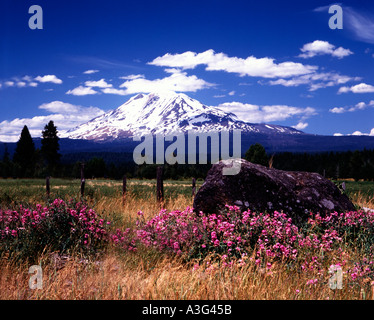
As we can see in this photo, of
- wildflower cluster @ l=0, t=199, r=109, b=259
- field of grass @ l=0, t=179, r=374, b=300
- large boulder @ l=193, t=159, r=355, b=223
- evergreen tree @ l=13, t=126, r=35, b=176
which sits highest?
evergreen tree @ l=13, t=126, r=35, b=176

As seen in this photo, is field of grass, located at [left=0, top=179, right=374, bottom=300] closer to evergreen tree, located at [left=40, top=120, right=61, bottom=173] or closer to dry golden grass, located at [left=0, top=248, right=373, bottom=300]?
dry golden grass, located at [left=0, top=248, right=373, bottom=300]

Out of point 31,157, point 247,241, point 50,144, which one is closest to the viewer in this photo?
point 247,241

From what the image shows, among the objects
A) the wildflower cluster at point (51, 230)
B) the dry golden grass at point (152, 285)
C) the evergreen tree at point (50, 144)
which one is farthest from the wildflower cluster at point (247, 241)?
the evergreen tree at point (50, 144)

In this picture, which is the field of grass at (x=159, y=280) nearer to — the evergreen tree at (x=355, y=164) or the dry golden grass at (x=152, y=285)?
the dry golden grass at (x=152, y=285)

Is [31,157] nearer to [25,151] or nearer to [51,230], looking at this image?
[25,151]

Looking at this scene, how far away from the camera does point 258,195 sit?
755 centimetres

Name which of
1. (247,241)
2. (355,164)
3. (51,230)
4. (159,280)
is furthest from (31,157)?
(355,164)

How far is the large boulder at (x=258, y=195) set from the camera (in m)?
7.50

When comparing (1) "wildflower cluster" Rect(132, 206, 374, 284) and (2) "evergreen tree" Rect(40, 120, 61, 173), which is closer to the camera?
(1) "wildflower cluster" Rect(132, 206, 374, 284)

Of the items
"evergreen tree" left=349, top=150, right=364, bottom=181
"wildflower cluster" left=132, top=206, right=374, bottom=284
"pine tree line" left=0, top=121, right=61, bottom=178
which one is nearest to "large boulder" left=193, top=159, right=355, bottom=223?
"wildflower cluster" left=132, top=206, right=374, bottom=284

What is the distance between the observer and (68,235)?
608 centimetres

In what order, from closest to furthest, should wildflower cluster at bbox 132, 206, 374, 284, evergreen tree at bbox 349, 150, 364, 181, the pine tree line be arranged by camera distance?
1. wildflower cluster at bbox 132, 206, 374, 284
2. the pine tree line
3. evergreen tree at bbox 349, 150, 364, 181

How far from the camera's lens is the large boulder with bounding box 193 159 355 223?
24.6ft

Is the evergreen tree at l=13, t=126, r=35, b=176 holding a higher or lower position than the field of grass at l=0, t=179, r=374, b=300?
higher
